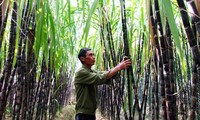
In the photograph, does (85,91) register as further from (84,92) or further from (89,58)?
(89,58)

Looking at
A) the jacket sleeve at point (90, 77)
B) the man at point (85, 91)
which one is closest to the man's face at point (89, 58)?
the man at point (85, 91)

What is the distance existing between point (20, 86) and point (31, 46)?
13.4 inches

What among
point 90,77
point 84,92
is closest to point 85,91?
point 84,92

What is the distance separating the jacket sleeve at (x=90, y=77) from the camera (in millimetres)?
1895

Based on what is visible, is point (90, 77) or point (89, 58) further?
point (89, 58)

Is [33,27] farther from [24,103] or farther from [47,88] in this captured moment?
[47,88]

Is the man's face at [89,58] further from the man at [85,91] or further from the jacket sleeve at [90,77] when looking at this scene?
the jacket sleeve at [90,77]

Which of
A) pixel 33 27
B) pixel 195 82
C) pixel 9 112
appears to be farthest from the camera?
pixel 9 112

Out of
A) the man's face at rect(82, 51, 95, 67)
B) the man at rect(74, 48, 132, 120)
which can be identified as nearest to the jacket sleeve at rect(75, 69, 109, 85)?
the man at rect(74, 48, 132, 120)

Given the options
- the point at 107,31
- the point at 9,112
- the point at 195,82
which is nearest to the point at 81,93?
the point at 107,31

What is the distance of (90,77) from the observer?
78.0 inches

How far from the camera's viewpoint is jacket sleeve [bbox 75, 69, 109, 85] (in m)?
1.90

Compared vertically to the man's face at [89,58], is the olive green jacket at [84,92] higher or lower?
lower

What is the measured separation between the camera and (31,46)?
6.74 ft
